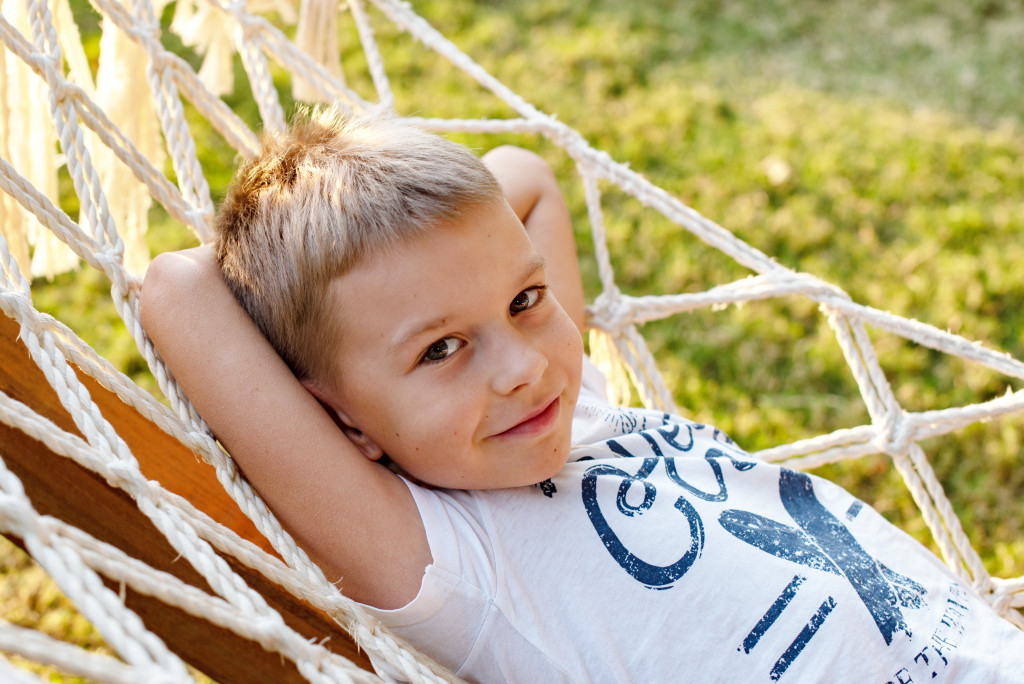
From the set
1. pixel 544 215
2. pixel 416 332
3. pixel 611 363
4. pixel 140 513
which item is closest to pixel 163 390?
pixel 140 513

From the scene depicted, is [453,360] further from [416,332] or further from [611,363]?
[611,363]

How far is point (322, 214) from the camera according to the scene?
0.80m

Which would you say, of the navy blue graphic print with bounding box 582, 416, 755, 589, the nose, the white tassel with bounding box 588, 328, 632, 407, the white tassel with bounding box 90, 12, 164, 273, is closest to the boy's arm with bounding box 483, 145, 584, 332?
the white tassel with bounding box 588, 328, 632, 407

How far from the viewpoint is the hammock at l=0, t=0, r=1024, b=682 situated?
1.92 feet

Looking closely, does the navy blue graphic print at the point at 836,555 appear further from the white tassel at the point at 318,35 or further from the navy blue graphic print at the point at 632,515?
the white tassel at the point at 318,35

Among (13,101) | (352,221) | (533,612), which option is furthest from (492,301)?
(13,101)

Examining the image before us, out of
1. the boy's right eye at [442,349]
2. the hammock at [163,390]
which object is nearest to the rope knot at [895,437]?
the hammock at [163,390]

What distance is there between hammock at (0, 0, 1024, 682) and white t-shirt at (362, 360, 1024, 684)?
80mm

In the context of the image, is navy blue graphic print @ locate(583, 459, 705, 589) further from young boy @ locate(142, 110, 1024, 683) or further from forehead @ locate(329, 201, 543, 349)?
forehead @ locate(329, 201, 543, 349)

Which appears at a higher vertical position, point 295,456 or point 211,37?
point 211,37

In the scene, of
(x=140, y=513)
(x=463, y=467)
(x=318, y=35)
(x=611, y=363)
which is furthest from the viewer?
(x=318, y=35)

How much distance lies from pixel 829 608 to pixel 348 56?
2.42 meters

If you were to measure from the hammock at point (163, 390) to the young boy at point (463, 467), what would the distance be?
1.9 inches

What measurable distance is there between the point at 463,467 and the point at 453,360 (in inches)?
3.9
